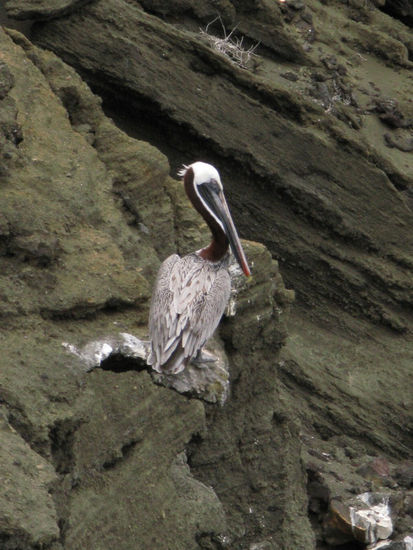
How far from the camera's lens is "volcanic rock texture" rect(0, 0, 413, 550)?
7188 mm

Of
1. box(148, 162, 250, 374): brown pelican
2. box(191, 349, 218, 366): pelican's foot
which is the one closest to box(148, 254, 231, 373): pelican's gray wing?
box(148, 162, 250, 374): brown pelican

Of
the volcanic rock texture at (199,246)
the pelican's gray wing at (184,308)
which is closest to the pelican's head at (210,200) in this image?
the pelican's gray wing at (184,308)

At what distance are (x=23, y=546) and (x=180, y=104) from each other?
26.6 feet

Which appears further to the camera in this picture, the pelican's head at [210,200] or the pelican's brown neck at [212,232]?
the pelican's head at [210,200]

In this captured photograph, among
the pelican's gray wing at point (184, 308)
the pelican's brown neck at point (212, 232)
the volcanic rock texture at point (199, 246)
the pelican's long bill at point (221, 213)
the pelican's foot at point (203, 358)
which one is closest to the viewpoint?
the volcanic rock texture at point (199, 246)

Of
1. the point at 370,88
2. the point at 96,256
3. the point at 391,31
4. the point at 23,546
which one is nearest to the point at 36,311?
the point at 96,256

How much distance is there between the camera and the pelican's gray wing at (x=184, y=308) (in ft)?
25.5

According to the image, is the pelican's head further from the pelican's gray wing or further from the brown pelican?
the pelican's gray wing

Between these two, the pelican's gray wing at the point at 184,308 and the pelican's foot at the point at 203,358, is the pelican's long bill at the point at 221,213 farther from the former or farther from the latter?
the pelican's foot at the point at 203,358

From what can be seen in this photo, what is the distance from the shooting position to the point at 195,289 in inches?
331

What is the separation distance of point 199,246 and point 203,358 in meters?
1.70

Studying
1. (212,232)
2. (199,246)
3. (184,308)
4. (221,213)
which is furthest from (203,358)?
(199,246)

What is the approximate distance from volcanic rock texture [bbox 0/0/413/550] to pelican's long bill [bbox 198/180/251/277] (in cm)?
68

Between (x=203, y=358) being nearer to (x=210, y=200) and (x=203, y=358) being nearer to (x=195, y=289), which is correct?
Result: (x=195, y=289)
